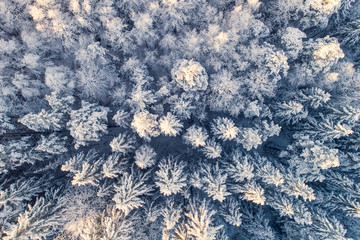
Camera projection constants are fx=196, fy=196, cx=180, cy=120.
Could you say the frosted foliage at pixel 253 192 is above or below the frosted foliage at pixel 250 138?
below

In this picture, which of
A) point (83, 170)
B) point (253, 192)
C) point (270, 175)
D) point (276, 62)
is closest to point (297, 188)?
point (270, 175)

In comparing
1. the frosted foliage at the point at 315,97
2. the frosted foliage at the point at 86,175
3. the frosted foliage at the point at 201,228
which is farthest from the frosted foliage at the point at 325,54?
the frosted foliage at the point at 86,175

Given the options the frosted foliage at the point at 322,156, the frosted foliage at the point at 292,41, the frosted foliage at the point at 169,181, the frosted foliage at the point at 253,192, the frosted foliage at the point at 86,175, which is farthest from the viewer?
the frosted foliage at the point at 292,41

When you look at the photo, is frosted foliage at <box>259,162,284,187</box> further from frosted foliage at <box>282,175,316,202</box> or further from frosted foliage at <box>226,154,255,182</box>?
frosted foliage at <box>226,154,255,182</box>

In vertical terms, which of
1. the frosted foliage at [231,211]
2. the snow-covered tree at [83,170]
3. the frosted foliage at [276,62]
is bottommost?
the frosted foliage at [231,211]

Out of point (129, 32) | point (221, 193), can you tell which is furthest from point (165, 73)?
point (221, 193)

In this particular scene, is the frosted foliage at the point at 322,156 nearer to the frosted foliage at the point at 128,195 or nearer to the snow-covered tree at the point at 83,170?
the frosted foliage at the point at 128,195
